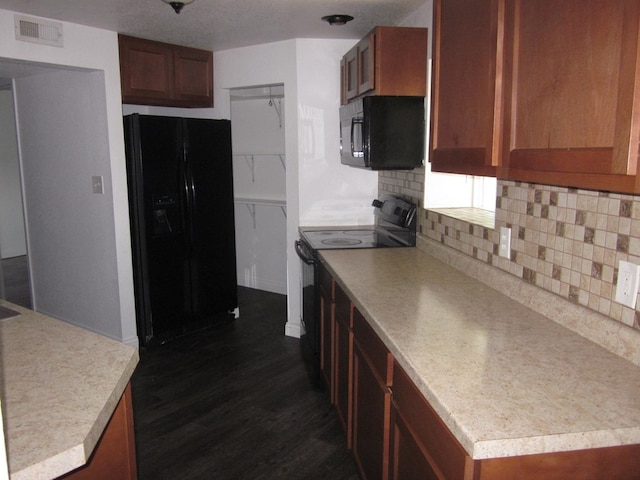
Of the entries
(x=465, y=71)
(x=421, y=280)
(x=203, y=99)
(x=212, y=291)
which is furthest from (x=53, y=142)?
(x=465, y=71)

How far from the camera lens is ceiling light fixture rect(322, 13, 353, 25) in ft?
Result: 9.81

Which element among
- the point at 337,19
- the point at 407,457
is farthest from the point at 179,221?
the point at 407,457

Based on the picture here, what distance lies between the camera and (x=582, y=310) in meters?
1.54

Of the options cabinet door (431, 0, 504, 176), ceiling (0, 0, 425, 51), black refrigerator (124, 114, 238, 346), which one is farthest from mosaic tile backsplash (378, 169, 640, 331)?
black refrigerator (124, 114, 238, 346)

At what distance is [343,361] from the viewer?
2.36 meters

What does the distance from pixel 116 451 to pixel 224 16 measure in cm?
250

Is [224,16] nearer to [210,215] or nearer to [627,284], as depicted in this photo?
[210,215]

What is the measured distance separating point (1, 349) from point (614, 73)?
1649 millimetres

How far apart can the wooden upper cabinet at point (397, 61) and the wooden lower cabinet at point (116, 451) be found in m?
2.03

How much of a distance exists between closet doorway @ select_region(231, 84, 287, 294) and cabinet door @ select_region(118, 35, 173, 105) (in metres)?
1.28

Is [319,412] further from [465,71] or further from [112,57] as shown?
[112,57]

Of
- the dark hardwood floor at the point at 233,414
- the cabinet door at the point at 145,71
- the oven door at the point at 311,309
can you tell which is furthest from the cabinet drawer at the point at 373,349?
the cabinet door at the point at 145,71

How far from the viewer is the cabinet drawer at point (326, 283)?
2554mm

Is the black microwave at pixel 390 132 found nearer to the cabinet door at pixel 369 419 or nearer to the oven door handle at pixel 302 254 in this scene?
the oven door handle at pixel 302 254
